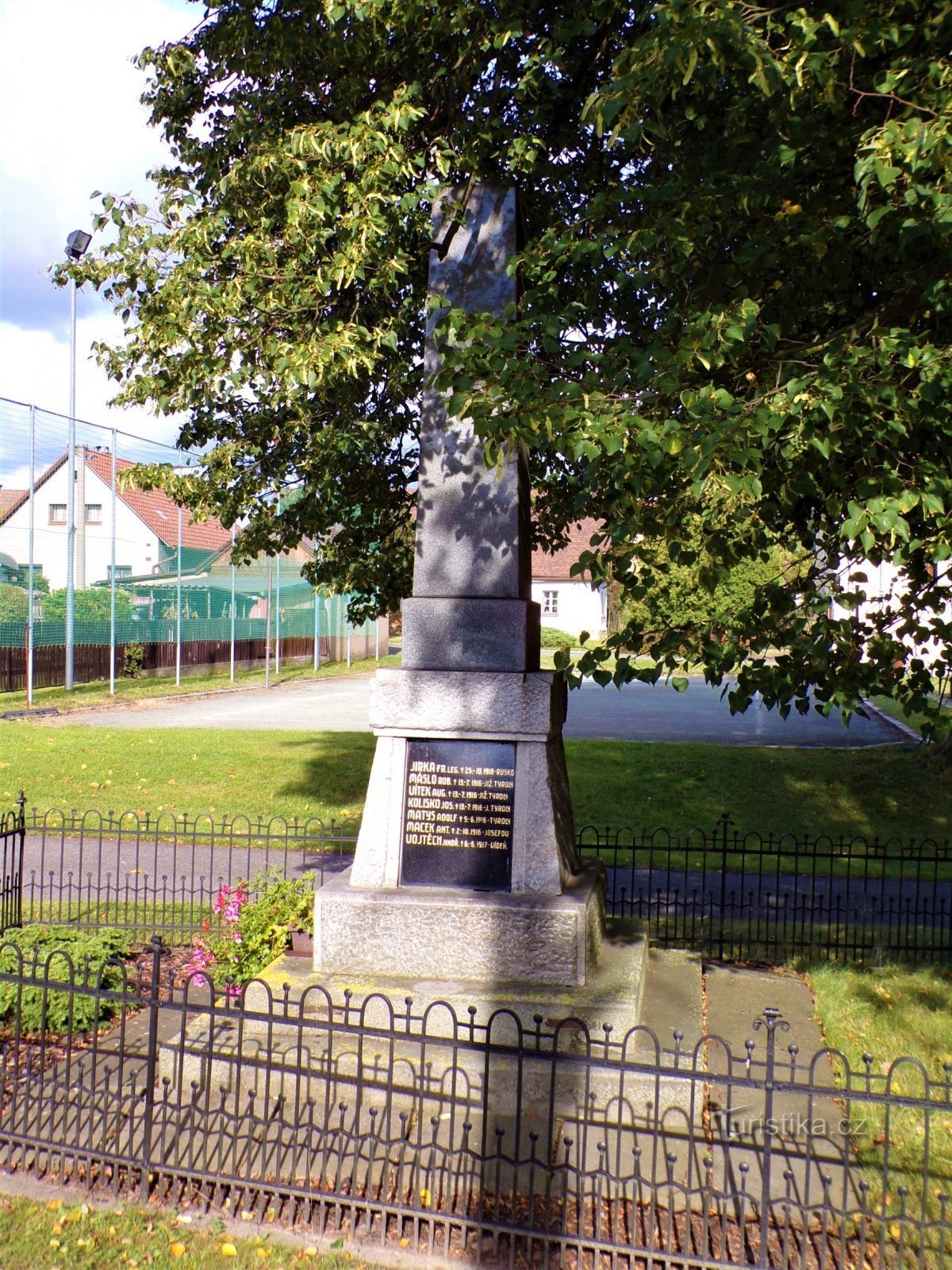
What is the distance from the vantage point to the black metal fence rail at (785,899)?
7.61 m

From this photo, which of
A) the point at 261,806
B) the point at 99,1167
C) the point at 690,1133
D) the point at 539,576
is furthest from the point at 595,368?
the point at 539,576

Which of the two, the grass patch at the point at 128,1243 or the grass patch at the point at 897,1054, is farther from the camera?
the grass patch at the point at 897,1054

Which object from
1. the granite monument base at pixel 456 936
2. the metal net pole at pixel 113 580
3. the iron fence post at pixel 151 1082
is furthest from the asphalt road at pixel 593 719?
the iron fence post at pixel 151 1082

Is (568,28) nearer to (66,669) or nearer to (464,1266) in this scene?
(464,1266)

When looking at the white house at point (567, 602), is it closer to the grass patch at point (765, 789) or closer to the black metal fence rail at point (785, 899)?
the grass patch at point (765, 789)

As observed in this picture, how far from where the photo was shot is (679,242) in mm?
5020

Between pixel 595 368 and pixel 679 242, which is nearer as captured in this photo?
pixel 679 242

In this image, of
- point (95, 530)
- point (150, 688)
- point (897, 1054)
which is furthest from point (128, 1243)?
point (95, 530)

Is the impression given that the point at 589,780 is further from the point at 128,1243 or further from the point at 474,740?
the point at 128,1243

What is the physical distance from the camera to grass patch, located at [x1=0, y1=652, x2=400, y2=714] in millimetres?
20688

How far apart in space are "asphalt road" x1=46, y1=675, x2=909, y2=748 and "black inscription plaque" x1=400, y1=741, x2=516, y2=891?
39.3 feet

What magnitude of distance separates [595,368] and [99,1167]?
4.18 m

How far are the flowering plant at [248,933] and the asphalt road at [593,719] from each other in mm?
11248

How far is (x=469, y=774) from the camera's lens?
5.46m
